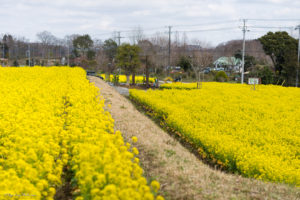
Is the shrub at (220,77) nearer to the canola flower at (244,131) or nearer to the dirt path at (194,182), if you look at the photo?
the canola flower at (244,131)

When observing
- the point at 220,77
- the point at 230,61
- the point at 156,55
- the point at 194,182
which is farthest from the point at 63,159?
the point at 230,61

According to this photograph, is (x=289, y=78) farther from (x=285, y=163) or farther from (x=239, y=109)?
(x=285, y=163)

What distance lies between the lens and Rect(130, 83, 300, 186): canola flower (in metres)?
7.52

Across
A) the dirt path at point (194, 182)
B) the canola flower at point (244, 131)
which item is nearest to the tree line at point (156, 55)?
the canola flower at point (244, 131)

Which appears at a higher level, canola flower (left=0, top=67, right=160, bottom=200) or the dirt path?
canola flower (left=0, top=67, right=160, bottom=200)

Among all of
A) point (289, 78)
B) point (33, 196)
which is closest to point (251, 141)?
point (33, 196)

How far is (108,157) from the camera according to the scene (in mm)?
4355

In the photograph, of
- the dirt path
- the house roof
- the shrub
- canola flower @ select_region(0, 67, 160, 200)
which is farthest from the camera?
the house roof

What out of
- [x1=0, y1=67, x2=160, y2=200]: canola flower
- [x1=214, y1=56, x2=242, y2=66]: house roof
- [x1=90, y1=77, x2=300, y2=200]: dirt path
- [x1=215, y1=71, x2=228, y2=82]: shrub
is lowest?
[x1=90, y1=77, x2=300, y2=200]: dirt path

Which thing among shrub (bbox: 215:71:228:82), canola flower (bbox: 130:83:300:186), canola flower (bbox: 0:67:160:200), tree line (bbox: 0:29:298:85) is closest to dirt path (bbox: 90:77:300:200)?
canola flower (bbox: 0:67:160:200)

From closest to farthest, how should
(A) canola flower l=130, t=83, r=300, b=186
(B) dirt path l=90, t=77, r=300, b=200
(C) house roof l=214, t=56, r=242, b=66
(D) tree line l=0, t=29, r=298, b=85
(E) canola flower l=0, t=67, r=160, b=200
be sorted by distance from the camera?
(E) canola flower l=0, t=67, r=160, b=200
(B) dirt path l=90, t=77, r=300, b=200
(A) canola flower l=130, t=83, r=300, b=186
(D) tree line l=0, t=29, r=298, b=85
(C) house roof l=214, t=56, r=242, b=66

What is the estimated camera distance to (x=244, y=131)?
10.6 meters

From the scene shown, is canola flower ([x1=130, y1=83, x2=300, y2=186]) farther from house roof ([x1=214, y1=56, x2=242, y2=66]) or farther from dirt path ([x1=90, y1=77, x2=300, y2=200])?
house roof ([x1=214, y1=56, x2=242, y2=66])

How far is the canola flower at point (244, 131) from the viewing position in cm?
752
